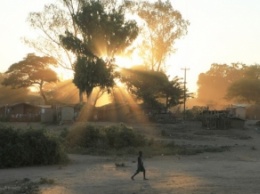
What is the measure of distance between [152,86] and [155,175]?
1698 inches

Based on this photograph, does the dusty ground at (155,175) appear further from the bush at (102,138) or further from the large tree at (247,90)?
the large tree at (247,90)

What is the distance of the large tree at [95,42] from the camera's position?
190 feet

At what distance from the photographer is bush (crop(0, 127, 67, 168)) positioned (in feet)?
80.4

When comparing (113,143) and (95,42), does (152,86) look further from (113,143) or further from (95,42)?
(113,143)

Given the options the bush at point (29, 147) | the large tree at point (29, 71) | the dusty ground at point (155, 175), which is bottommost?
the dusty ground at point (155, 175)

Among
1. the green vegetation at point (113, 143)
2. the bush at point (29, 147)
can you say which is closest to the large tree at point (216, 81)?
the green vegetation at point (113, 143)

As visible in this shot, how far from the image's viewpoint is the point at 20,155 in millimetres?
24609

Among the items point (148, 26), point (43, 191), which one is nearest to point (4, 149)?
point (43, 191)

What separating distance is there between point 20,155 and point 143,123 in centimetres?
3391

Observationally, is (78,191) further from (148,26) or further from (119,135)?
(148,26)

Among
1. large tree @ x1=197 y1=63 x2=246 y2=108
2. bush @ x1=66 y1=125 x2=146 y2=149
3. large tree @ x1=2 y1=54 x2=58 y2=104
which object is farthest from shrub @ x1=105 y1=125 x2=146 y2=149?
large tree @ x1=197 y1=63 x2=246 y2=108

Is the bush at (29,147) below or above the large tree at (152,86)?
below

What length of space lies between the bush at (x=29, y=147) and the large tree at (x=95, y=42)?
31923 millimetres

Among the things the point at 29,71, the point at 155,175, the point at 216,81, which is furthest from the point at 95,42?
the point at 216,81
